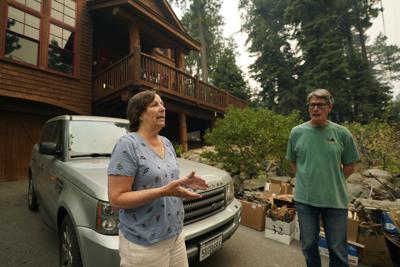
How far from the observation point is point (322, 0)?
17.8 meters

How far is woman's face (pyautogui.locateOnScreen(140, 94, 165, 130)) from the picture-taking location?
55.0 inches

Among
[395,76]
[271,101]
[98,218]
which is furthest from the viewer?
[395,76]

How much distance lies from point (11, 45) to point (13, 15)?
0.90 m

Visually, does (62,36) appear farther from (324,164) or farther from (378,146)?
(378,146)

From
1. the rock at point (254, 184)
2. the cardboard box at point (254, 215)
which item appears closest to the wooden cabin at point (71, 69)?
the rock at point (254, 184)

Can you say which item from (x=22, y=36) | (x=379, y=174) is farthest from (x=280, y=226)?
(x=22, y=36)

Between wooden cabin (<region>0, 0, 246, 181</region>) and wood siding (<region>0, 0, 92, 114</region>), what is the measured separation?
2 centimetres

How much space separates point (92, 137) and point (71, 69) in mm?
6569

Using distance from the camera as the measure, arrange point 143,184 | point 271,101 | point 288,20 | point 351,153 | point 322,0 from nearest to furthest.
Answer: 1. point 143,184
2. point 351,153
3. point 322,0
4. point 288,20
5. point 271,101

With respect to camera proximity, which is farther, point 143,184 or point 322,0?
point 322,0

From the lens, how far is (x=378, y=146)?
6512mm

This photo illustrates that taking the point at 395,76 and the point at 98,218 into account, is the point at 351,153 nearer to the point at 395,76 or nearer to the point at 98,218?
the point at 98,218

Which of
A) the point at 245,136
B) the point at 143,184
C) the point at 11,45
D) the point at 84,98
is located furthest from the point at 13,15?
the point at 143,184

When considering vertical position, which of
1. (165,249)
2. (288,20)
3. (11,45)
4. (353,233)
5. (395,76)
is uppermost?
(288,20)
